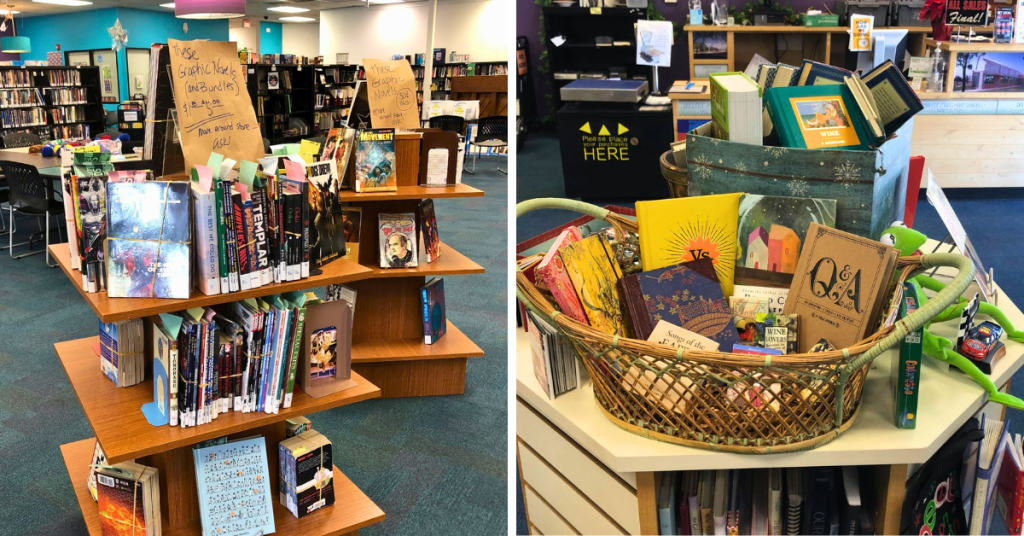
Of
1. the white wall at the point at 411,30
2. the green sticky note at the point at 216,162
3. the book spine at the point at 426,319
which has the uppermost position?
the white wall at the point at 411,30

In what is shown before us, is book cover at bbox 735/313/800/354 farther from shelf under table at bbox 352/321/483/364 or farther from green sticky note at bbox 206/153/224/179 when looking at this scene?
shelf under table at bbox 352/321/483/364

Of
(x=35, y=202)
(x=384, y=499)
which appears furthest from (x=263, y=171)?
(x=35, y=202)

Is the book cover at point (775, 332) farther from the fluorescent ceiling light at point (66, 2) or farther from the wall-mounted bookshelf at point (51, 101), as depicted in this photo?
the fluorescent ceiling light at point (66, 2)

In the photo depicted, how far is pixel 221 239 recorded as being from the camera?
171 centimetres

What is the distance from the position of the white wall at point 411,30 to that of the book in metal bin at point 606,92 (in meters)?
8.21

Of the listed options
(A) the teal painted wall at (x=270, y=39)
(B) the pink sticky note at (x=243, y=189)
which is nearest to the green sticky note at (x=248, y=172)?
(B) the pink sticky note at (x=243, y=189)

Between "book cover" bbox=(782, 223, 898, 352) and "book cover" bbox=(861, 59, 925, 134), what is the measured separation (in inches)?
16.6

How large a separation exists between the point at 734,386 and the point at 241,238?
1225mm

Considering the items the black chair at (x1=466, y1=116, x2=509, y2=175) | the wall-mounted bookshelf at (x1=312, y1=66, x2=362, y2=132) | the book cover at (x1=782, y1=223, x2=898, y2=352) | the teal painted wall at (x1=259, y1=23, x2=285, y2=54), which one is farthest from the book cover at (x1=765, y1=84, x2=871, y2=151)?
the teal painted wall at (x1=259, y1=23, x2=285, y2=54)

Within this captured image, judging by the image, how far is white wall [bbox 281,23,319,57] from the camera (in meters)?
20.0

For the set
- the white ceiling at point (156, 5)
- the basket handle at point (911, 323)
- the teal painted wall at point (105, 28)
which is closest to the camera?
the basket handle at point (911, 323)

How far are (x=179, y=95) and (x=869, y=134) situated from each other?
1.56 m

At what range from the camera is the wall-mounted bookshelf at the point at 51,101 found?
10.4 m

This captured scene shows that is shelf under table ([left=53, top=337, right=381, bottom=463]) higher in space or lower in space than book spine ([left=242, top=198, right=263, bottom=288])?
lower
